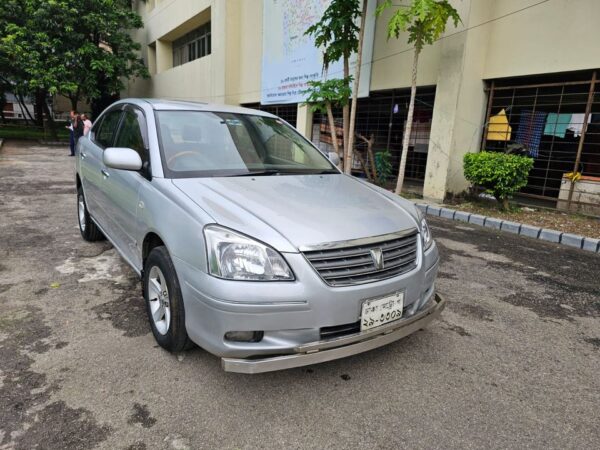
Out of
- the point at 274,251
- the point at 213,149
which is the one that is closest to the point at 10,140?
the point at 213,149

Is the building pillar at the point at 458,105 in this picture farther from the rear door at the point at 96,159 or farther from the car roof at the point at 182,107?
the rear door at the point at 96,159

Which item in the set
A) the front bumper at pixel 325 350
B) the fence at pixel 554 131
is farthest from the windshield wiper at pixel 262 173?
the fence at pixel 554 131

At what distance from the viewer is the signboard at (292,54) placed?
1098cm

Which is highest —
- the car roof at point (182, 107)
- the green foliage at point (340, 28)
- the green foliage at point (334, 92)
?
the green foliage at point (340, 28)

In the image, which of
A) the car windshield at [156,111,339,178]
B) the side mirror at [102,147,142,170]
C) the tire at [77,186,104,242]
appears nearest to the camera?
the side mirror at [102,147,142,170]

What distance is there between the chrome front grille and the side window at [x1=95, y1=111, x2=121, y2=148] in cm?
280

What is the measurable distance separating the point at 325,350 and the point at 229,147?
1850 mm

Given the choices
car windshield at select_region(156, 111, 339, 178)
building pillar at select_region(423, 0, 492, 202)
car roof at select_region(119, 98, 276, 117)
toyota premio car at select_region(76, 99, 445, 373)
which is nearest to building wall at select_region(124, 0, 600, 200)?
building pillar at select_region(423, 0, 492, 202)

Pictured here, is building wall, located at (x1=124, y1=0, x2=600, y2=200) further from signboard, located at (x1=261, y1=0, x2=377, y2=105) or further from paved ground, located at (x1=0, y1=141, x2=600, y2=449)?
paved ground, located at (x1=0, y1=141, x2=600, y2=449)

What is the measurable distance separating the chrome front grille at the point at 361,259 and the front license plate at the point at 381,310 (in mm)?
120

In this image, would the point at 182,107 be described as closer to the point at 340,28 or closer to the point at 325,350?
the point at 325,350

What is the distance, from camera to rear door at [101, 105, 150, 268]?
3109 millimetres

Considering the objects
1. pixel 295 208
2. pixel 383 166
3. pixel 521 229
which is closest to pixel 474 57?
pixel 383 166

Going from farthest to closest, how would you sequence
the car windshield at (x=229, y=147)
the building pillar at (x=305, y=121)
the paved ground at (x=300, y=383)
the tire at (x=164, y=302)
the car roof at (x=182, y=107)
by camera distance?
the building pillar at (x=305, y=121) → the car roof at (x=182, y=107) → the car windshield at (x=229, y=147) → the tire at (x=164, y=302) → the paved ground at (x=300, y=383)
